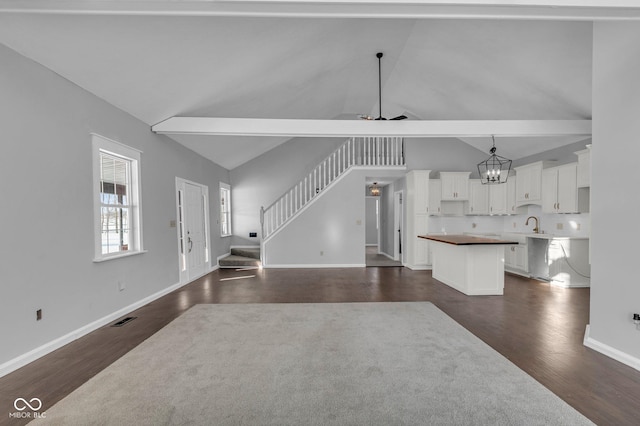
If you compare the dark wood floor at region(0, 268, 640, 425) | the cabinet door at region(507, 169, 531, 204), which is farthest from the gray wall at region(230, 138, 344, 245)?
the cabinet door at region(507, 169, 531, 204)

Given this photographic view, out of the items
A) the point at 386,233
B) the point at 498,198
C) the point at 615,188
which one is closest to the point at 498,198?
the point at 498,198

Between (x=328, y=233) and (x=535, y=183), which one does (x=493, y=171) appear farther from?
(x=328, y=233)

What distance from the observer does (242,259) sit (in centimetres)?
799

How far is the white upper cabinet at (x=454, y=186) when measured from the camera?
7496 mm

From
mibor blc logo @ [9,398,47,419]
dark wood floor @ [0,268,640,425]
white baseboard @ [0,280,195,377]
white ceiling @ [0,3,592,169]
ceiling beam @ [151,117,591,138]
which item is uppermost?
white ceiling @ [0,3,592,169]

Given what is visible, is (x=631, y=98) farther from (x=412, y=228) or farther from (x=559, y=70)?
(x=412, y=228)

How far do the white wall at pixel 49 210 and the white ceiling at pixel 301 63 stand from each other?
33 cm

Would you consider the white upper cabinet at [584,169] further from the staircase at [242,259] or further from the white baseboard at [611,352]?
the staircase at [242,259]

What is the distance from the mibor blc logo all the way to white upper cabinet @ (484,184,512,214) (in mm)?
8541

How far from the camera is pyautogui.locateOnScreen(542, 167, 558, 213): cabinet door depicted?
5.88 m

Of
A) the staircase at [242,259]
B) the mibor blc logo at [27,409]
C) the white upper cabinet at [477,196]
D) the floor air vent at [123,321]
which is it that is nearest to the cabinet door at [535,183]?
the white upper cabinet at [477,196]

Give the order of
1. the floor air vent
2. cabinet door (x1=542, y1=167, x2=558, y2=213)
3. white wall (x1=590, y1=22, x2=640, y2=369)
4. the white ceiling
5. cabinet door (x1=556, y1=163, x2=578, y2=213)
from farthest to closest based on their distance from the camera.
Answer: cabinet door (x1=542, y1=167, x2=558, y2=213) < cabinet door (x1=556, y1=163, x2=578, y2=213) < the floor air vent < the white ceiling < white wall (x1=590, y1=22, x2=640, y2=369)

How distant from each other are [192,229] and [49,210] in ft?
11.1

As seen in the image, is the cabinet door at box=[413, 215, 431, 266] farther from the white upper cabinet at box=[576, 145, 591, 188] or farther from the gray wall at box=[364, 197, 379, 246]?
the gray wall at box=[364, 197, 379, 246]
